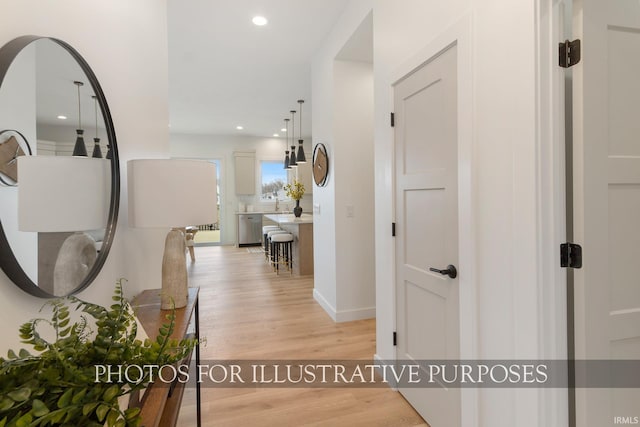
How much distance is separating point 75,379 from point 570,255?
153 centimetres

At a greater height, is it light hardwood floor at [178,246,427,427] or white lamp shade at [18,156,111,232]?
white lamp shade at [18,156,111,232]

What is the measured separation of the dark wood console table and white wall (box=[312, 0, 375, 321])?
1858 millimetres

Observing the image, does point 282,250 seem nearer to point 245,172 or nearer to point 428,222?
point 245,172

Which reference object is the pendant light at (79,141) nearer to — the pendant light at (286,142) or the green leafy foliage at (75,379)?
the green leafy foliage at (75,379)

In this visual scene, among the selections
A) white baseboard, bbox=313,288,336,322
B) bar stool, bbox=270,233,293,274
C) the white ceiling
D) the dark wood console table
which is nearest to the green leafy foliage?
the dark wood console table

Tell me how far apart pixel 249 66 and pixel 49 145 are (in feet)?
12.5

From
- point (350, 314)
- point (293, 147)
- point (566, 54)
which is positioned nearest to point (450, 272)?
A: point (566, 54)

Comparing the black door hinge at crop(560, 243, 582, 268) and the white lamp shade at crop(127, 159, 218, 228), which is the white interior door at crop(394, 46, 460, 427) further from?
the white lamp shade at crop(127, 159, 218, 228)

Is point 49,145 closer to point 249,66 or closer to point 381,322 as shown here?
point 381,322

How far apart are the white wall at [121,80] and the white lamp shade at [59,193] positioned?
0.20m

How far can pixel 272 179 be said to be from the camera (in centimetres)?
919

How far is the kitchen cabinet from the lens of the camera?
8.57 meters

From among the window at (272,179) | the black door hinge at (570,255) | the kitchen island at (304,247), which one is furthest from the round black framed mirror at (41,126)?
the window at (272,179)

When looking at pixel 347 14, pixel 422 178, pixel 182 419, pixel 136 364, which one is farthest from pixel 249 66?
pixel 136 364
